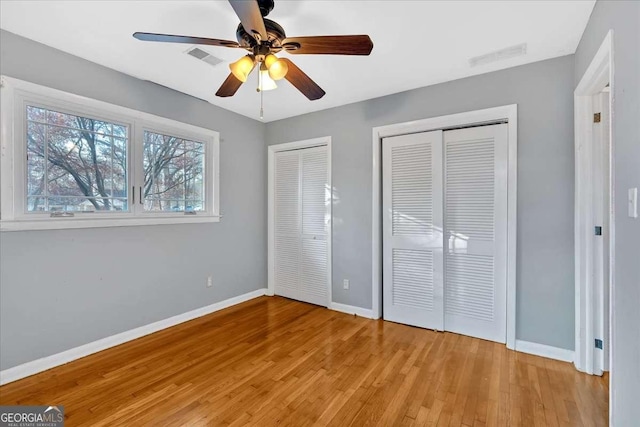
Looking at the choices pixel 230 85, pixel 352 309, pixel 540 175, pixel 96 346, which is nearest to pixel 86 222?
pixel 96 346

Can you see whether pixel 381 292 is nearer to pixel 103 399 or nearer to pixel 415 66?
pixel 415 66

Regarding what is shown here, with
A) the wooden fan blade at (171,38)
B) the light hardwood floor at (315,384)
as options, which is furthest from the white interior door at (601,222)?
the wooden fan blade at (171,38)

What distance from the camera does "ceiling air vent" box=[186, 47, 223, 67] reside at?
2.34m

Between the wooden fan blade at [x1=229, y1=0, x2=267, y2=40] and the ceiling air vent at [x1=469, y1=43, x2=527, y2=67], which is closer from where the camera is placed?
the wooden fan blade at [x1=229, y1=0, x2=267, y2=40]

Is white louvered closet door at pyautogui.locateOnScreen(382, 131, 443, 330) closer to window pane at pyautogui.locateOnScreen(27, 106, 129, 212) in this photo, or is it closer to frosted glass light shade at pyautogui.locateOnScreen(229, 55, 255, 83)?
frosted glass light shade at pyautogui.locateOnScreen(229, 55, 255, 83)

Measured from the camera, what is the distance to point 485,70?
8.71 feet

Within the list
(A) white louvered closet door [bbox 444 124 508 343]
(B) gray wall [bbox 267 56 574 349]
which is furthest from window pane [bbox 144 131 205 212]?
(A) white louvered closet door [bbox 444 124 508 343]

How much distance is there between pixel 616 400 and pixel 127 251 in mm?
3641

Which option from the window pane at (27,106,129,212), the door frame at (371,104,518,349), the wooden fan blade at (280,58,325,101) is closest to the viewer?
the wooden fan blade at (280,58,325,101)

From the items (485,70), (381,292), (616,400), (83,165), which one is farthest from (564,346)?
(83,165)

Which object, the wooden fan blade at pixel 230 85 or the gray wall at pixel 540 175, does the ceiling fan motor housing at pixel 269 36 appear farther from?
the gray wall at pixel 540 175

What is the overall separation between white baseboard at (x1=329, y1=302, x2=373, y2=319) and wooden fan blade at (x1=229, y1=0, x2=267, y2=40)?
290cm

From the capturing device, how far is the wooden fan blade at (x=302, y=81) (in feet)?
6.31

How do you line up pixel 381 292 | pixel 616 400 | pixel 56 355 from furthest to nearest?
pixel 381 292
pixel 56 355
pixel 616 400
